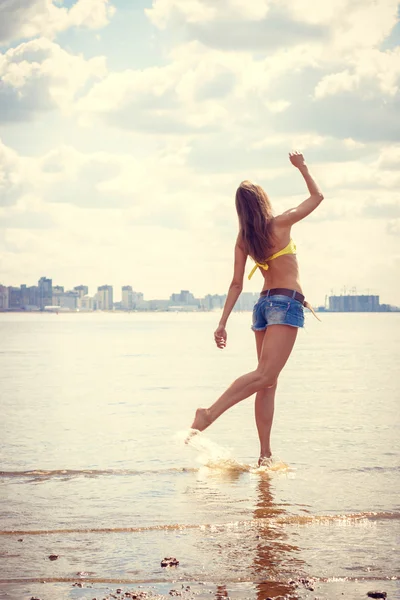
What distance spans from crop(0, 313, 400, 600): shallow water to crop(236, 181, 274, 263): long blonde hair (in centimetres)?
143

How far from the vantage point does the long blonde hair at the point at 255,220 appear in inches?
251

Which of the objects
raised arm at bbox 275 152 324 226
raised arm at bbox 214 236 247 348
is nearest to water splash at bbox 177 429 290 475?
raised arm at bbox 214 236 247 348

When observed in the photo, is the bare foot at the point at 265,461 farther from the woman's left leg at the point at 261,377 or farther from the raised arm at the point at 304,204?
the raised arm at the point at 304,204

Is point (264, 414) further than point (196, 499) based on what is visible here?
Yes

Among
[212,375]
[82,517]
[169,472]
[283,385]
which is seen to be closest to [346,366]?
[212,375]

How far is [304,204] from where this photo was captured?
6367mm

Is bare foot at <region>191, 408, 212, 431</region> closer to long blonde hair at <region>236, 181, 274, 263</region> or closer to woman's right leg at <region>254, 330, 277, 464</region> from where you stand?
woman's right leg at <region>254, 330, 277, 464</region>

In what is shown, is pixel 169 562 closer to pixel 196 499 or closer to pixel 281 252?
pixel 196 499

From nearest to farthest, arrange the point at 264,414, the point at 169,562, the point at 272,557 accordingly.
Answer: the point at 169,562
the point at 272,557
the point at 264,414

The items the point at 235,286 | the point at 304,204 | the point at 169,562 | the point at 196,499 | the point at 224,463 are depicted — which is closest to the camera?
the point at 169,562

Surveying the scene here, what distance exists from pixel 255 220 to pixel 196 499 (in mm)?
2004

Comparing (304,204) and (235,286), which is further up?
(304,204)

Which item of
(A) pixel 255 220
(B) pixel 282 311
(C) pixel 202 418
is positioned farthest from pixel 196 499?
(A) pixel 255 220

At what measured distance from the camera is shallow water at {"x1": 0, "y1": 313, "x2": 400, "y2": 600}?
3.93 metres
